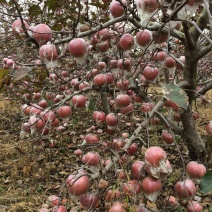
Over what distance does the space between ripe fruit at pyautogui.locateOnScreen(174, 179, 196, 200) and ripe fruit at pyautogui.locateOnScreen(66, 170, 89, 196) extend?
348mm

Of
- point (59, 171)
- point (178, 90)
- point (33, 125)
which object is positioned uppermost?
point (178, 90)

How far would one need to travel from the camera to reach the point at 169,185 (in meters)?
2.59

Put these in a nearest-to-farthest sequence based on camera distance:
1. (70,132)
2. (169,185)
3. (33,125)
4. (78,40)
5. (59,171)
Answer: (78,40) → (33,125) → (169,185) → (59,171) → (70,132)

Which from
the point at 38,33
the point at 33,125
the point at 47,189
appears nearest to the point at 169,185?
the point at 47,189

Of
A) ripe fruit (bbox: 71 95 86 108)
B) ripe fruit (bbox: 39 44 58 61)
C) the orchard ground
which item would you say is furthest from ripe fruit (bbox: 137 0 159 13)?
the orchard ground

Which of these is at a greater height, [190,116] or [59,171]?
[190,116]

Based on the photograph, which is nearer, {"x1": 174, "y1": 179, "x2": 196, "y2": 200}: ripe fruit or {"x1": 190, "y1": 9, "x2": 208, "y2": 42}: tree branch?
{"x1": 174, "y1": 179, "x2": 196, "y2": 200}: ripe fruit

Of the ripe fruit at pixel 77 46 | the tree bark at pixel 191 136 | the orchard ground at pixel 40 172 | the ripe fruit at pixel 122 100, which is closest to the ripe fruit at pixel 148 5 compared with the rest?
the ripe fruit at pixel 77 46

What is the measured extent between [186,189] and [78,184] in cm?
39

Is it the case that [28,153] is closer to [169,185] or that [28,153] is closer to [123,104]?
[169,185]

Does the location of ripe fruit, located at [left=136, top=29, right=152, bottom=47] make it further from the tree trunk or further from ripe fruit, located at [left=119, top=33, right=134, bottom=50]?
the tree trunk

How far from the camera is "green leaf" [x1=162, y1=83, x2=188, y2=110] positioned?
2.76 feet

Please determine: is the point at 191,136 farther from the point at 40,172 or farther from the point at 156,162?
the point at 40,172

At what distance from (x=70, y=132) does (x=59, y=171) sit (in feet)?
3.72
